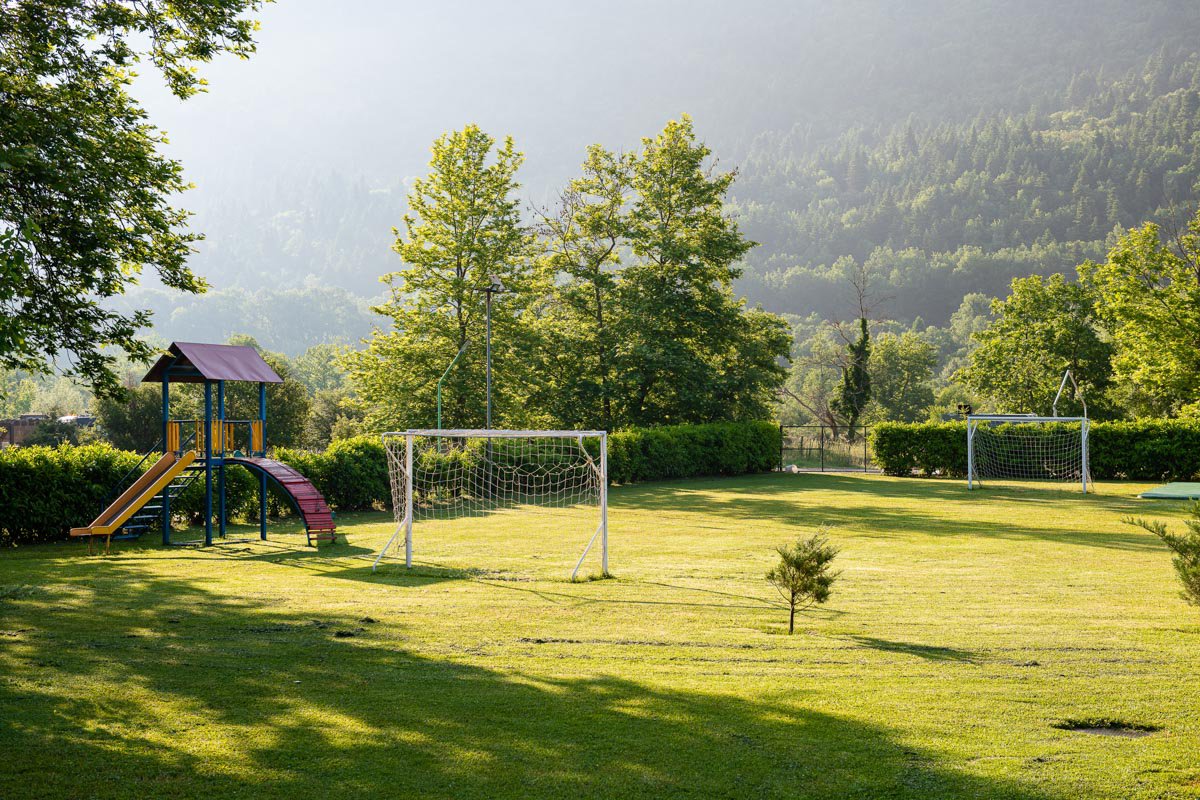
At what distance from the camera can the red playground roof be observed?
19172 millimetres

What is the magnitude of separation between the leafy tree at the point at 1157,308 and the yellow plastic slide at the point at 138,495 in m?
43.0

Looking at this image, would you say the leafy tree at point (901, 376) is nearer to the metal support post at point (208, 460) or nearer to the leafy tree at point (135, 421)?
the leafy tree at point (135, 421)

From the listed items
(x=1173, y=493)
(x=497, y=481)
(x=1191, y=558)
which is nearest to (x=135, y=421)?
(x=497, y=481)

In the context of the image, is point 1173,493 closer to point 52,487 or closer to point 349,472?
point 349,472

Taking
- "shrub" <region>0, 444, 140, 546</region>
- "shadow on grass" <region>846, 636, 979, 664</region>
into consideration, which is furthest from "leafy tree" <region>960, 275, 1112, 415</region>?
"shadow on grass" <region>846, 636, 979, 664</region>

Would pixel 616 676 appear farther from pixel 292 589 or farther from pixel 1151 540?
pixel 1151 540

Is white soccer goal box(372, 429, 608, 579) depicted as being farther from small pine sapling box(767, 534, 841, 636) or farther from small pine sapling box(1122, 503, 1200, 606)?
small pine sapling box(1122, 503, 1200, 606)

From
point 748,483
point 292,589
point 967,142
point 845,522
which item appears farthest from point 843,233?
point 292,589

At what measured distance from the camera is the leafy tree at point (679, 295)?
144 ft

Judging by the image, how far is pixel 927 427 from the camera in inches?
A: 1529

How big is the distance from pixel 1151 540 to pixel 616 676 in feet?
46.9

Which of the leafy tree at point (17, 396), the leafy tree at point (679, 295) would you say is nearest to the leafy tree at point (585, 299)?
the leafy tree at point (679, 295)

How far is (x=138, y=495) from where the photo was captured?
1847 cm

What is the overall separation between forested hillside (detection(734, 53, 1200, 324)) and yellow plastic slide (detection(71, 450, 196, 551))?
12742cm
